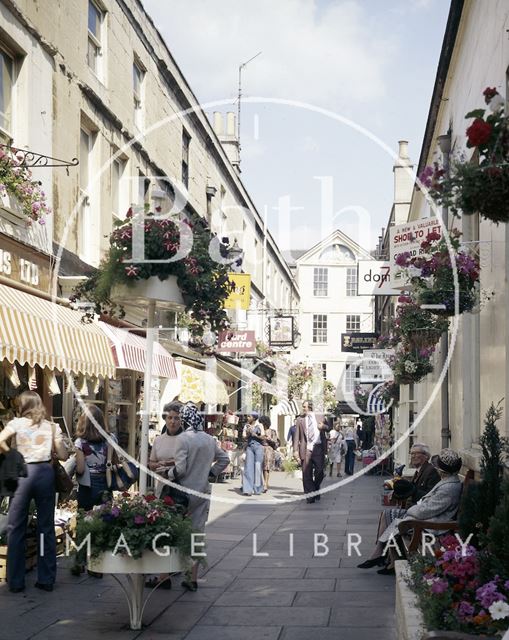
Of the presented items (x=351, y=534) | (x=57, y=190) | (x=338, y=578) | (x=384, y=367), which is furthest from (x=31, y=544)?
(x=384, y=367)

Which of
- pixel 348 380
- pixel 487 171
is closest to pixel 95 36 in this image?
pixel 487 171

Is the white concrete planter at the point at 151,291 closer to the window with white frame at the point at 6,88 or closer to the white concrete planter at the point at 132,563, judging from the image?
the white concrete planter at the point at 132,563

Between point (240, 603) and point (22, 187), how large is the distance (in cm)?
652

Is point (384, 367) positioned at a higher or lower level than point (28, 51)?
lower

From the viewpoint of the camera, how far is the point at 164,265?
924 centimetres

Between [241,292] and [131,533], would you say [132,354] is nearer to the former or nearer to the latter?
[131,533]

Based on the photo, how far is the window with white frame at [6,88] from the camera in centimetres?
1289

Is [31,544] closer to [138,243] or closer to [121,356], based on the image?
[138,243]

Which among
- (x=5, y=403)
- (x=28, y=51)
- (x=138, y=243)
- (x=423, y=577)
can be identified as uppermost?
(x=28, y=51)

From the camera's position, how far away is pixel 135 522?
724cm

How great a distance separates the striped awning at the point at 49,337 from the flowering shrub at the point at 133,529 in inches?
138

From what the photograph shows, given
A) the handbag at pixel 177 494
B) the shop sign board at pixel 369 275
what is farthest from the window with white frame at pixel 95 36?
the handbag at pixel 177 494

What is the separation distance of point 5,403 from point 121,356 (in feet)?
8.94

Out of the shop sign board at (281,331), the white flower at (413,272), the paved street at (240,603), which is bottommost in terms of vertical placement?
the paved street at (240,603)
